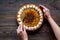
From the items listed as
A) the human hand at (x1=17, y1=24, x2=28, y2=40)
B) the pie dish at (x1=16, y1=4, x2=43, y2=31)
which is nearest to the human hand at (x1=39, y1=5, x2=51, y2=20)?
the pie dish at (x1=16, y1=4, x2=43, y2=31)

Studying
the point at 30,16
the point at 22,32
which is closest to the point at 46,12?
the point at 30,16

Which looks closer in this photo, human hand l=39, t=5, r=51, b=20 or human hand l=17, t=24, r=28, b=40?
human hand l=17, t=24, r=28, b=40

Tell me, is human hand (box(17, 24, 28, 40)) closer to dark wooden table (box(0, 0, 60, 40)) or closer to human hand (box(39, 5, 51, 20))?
dark wooden table (box(0, 0, 60, 40))

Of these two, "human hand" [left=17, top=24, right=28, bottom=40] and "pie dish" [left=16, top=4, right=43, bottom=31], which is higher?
"pie dish" [left=16, top=4, right=43, bottom=31]

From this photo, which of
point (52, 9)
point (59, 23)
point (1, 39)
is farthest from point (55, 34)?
point (1, 39)

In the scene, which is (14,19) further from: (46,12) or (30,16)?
(46,12)

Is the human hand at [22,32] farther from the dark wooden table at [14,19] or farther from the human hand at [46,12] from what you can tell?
the human hand at [46,12]

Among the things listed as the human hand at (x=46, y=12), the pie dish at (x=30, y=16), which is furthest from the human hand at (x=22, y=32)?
the human hand at (x=46, y=12)
